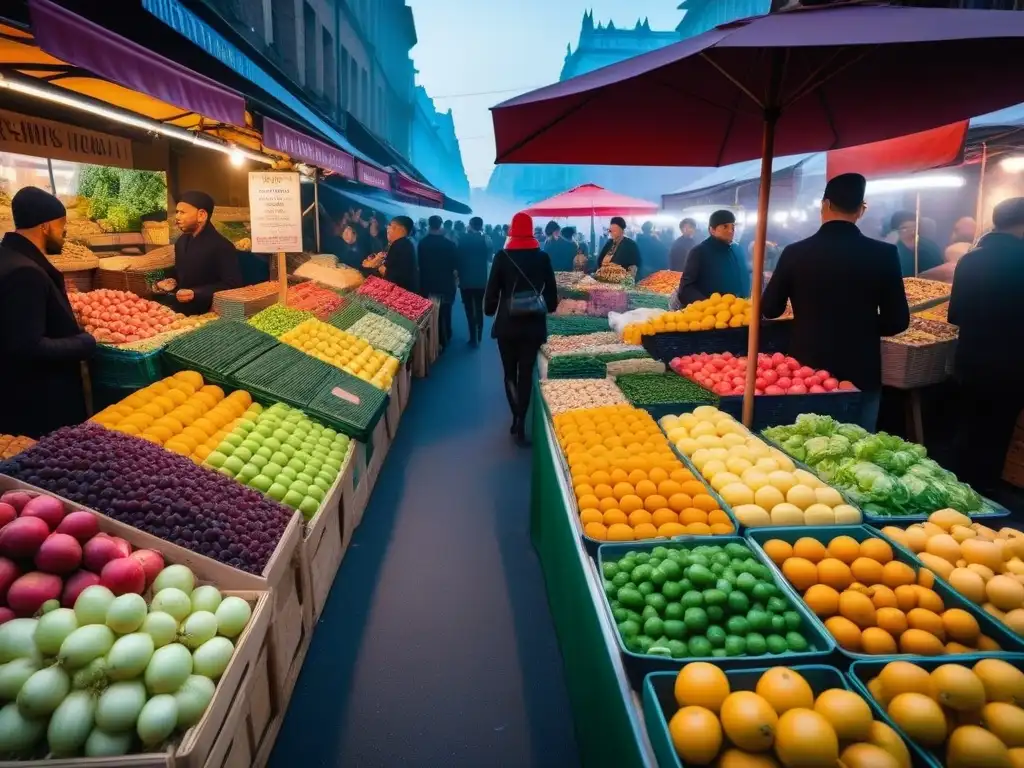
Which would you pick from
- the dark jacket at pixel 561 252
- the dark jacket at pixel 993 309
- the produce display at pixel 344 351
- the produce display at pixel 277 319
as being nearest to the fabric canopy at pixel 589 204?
the dark jacket at pixel 561 252

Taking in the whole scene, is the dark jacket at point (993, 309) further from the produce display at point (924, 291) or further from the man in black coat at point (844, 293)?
the produce display at point (924, 291)

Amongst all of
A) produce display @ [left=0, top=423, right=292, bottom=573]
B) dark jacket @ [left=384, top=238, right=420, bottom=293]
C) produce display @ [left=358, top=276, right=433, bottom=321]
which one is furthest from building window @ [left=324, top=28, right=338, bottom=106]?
produce display @ [left=0, top=423, right=292, bottom=573]

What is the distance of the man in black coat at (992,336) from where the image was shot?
456cm

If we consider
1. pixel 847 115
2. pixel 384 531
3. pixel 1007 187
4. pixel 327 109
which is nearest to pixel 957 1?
pixel 1007 187

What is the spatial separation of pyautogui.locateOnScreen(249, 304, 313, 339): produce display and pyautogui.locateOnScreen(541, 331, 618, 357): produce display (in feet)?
7.64

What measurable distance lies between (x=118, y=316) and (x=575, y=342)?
3.93 metres

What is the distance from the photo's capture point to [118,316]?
5129 mm

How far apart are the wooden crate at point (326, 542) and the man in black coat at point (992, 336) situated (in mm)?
4381

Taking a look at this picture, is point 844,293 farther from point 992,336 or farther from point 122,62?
point 122,62

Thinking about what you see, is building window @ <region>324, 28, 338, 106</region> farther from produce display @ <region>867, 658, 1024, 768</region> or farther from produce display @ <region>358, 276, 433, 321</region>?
produce display @ <region>867, 658, 1024, 768</region>

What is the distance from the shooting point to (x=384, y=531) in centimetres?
484

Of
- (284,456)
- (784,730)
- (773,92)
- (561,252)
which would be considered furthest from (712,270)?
(561,252)

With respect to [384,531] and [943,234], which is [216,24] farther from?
[943,234]

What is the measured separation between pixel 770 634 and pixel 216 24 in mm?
9635
